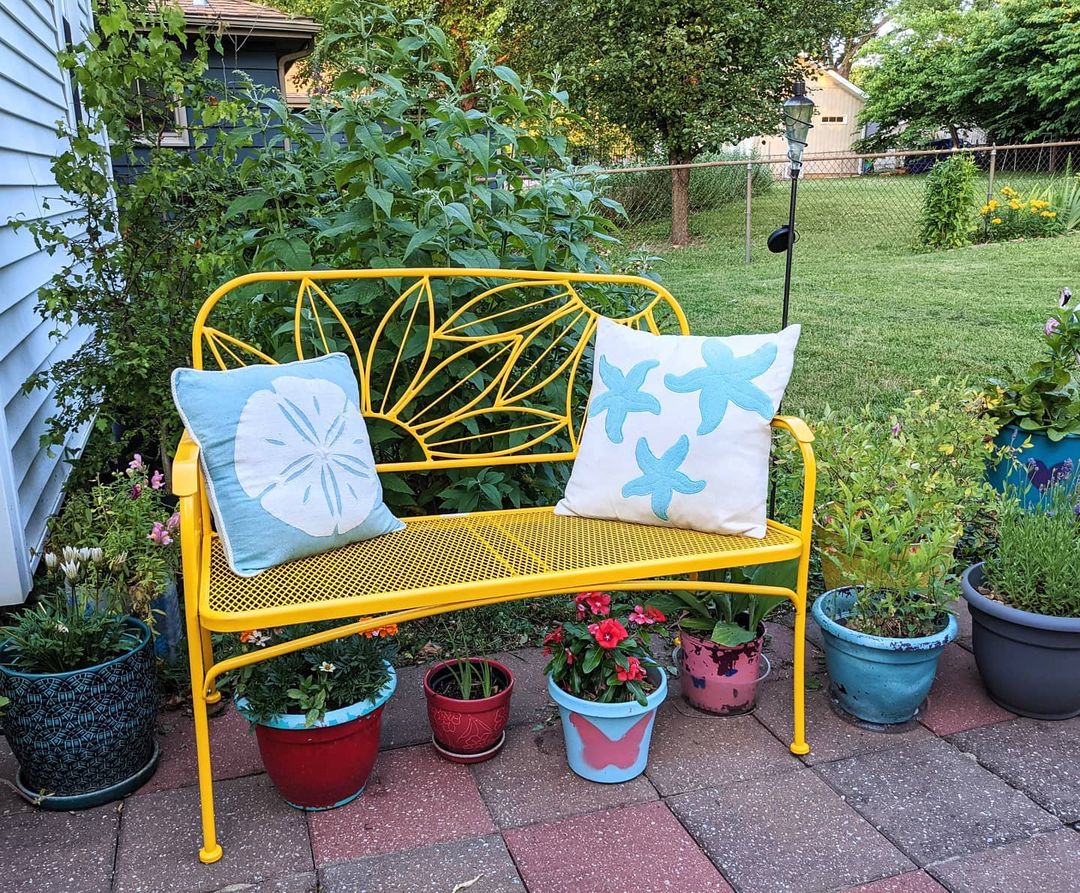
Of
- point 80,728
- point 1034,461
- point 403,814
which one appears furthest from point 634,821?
point 1034,461

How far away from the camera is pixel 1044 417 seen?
317 cm

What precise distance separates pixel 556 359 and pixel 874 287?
20.5 ft

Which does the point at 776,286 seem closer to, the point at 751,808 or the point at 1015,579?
the point at 1015,579

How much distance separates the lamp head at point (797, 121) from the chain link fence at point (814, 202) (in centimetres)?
781

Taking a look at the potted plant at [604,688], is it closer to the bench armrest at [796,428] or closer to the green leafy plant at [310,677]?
the green leafy plant at [310,677]

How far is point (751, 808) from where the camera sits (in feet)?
6.25

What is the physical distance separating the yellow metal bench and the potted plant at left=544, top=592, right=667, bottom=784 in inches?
4.1

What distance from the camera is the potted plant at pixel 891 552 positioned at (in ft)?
7.08

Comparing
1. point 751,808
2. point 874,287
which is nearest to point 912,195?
point 874,287

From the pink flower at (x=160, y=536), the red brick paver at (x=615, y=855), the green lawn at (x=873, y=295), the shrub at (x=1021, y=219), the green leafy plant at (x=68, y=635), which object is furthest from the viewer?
the shrub at (x=1021, y=219)

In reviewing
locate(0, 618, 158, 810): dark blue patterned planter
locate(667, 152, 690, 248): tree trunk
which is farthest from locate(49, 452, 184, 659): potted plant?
locate(667, 152, 690, 248): tree trunk

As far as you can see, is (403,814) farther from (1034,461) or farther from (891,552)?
(1034,461)

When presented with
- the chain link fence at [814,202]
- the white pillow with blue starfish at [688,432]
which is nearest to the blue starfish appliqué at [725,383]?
the white pillow with blue starfish at [688,432]

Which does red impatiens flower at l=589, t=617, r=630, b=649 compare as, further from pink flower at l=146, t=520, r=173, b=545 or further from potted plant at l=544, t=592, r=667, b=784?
pink flower at l=146, t=520, r=173, b=545
